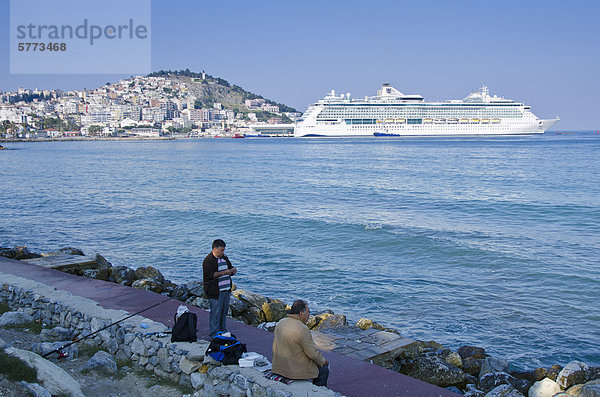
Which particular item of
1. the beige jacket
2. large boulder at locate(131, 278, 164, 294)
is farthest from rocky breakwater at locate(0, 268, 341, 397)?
large boulder at locate(131, 278, 164, 294)

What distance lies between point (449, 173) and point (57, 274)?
3278 cm

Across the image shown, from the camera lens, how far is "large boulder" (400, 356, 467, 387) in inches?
225

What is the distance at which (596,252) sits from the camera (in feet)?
45.8

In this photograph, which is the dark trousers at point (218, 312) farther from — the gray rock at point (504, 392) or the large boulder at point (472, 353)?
the large boulder at point (472, 353)

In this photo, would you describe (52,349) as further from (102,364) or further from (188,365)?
(188,365)

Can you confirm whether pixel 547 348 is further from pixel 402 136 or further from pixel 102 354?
pixel 402 136

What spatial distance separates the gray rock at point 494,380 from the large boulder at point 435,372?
8.3 inches

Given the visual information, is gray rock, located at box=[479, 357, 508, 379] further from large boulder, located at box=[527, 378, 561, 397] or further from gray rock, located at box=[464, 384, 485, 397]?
large boulder, located at box=[527, 378, 561, 397]

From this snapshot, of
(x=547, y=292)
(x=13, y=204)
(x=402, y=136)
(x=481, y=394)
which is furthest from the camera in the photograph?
(x=402, y=136)

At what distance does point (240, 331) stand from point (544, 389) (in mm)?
3479

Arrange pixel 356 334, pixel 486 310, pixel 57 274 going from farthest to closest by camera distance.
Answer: pixel 486 310, pixel 57 274, pixel 356 334

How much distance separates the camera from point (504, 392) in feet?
17.2

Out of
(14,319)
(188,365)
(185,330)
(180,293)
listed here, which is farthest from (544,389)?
(14,319)

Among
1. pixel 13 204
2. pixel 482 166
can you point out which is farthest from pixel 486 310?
pixel 482 166
